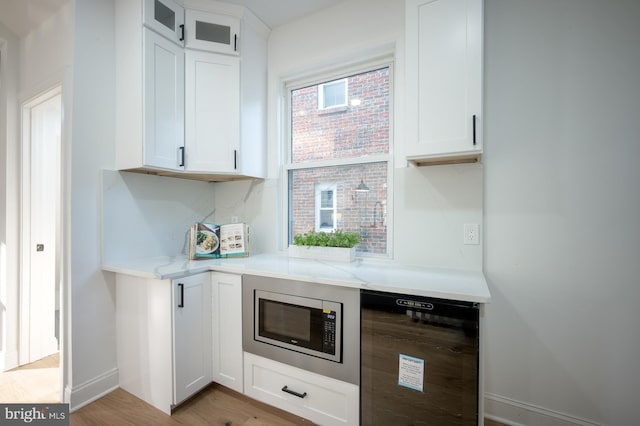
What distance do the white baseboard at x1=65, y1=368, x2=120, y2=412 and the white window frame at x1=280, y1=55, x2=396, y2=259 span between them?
1516 millimetres

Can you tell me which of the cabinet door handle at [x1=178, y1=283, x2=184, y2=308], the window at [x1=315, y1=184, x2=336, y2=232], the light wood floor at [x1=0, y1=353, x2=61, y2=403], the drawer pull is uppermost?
the window at [x1=315, y1=184, x2=336, y2=232]

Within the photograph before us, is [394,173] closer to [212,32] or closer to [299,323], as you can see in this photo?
[299,323]

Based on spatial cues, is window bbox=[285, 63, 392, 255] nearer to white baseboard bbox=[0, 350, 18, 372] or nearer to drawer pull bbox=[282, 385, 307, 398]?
drawer pull bbox=[282, 385, 307, 398]

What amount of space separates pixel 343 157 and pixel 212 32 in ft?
4.49

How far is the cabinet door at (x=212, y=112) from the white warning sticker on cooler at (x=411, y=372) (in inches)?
68.0

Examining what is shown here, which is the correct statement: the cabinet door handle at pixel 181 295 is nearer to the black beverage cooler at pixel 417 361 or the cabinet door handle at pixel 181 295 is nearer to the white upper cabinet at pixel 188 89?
the white upper cabinet at pixel 188 89

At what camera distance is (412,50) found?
1.60 meters

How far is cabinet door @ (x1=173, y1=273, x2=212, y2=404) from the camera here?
171 cm

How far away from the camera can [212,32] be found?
2.12 metres

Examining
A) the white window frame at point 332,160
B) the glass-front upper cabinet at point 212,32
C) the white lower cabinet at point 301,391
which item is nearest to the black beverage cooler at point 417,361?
the white lower cabinet at point 301,391

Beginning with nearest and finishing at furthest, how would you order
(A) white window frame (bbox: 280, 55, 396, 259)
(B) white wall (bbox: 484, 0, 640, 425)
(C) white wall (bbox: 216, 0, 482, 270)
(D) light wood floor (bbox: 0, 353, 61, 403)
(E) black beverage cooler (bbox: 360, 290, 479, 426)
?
(E) black beverage cooler (bbox: 360, 290, 479, 426), (B) white wall (bbox: 484, 0, 640, 425), (C) white wall (bbox: 216, 0, 482, 270), (D) light wood floor (bbox: 0, 353, 61, 403), (A) white window frame (bbox: 280, 55, 396, 259)

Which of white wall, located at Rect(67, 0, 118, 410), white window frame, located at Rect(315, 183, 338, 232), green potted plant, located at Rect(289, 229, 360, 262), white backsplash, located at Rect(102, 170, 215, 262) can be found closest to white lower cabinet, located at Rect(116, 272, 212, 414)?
white wall, located at Rect(67, 0, 118, 410)

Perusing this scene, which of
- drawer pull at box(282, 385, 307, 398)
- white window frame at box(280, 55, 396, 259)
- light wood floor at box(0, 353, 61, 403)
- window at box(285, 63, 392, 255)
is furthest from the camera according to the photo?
window at box(285, 63, 392, 255)

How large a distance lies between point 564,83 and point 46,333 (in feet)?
13.9
